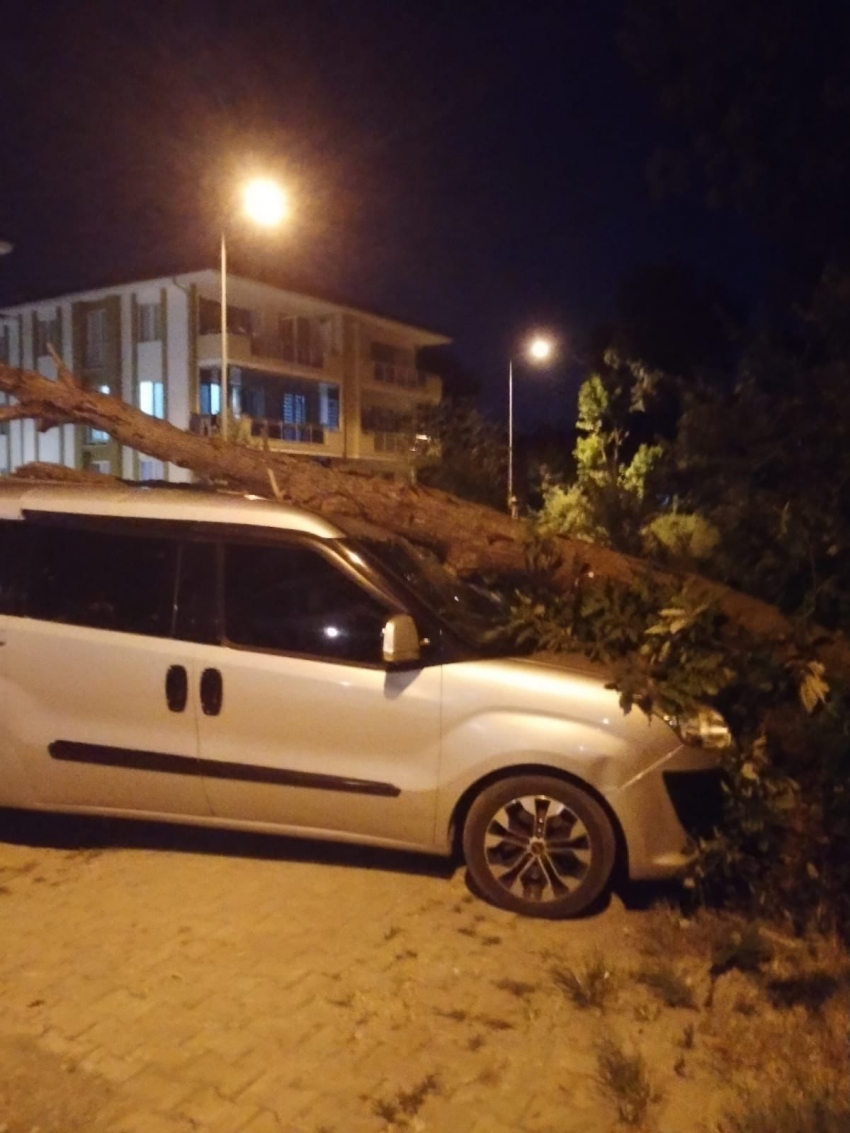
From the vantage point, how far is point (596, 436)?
23.9 m

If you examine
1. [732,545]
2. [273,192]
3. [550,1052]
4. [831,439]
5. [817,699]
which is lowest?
[550,1052]

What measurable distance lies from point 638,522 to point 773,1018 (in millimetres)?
6865

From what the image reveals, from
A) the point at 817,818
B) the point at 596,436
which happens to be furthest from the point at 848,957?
the point at 596,436

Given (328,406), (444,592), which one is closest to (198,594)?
(444,592)

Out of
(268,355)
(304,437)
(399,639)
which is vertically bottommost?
(399,639)

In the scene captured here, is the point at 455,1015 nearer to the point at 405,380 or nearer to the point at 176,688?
the point at 176,688

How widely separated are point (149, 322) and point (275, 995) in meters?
36.9

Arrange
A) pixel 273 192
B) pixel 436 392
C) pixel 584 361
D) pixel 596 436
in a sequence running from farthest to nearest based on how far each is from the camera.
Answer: pixel 436 392 → pixel 584 361 → pixel 596 436 → pixel 273 192

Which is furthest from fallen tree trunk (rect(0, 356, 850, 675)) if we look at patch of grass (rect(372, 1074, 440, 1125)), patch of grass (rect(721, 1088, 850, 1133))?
patch of grass (rect(372, 1074, 440, 1125))

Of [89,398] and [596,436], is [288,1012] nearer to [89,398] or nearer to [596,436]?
[89,398]

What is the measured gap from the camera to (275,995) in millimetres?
4547

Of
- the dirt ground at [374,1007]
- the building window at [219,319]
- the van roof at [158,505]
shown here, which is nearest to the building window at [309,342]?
the building window at [219,319]

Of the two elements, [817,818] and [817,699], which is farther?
[817,699]

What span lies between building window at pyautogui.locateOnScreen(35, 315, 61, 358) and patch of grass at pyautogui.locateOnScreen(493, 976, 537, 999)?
40.3 m
